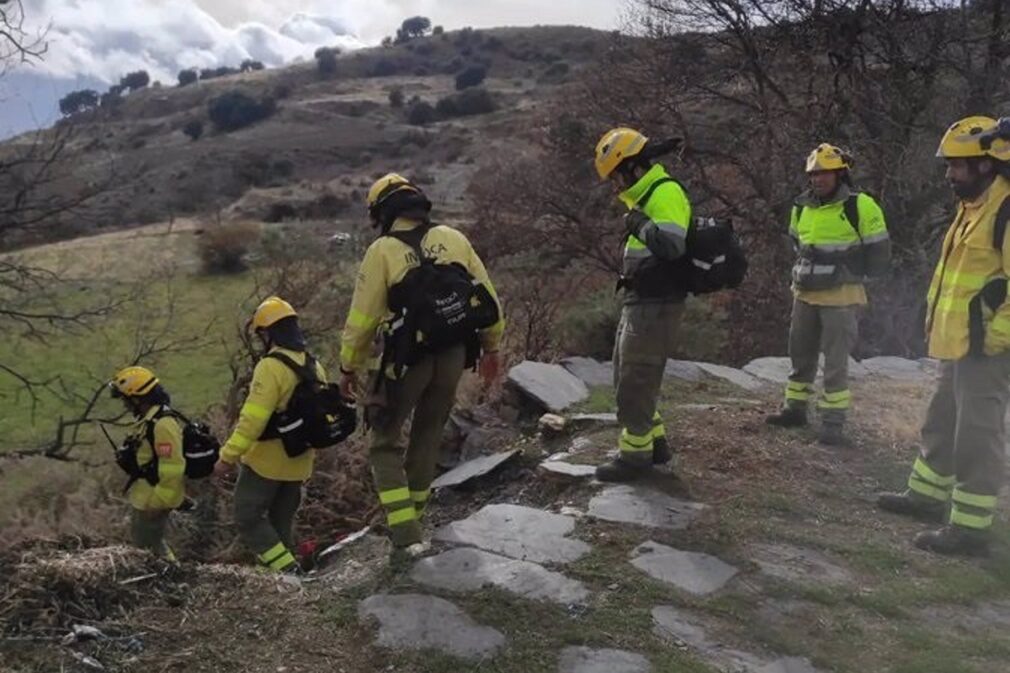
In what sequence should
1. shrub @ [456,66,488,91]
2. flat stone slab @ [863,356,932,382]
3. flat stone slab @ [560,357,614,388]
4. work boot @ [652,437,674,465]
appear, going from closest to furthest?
work boot @ [652,437,674,465] → flat stone slab @ [560,357,614,388] → flat stone slab @ [863,356,932,382] → shrub @ [456,66,488,91]

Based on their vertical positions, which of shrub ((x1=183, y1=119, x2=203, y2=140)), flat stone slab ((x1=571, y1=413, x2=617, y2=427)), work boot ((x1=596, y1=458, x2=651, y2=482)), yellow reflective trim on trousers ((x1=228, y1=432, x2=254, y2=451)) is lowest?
flat stone slab ((x1=571, y1=413, x2=617, y2=427))

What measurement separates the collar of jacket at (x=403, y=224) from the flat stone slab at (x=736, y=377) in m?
5.31

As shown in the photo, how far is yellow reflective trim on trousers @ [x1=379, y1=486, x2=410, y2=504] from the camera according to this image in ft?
15.8

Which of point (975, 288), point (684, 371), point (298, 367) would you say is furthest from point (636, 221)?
point (684, 371)

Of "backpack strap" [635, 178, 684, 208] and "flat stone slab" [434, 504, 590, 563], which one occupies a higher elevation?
"backpack strap" [635, 178, 684, 208]

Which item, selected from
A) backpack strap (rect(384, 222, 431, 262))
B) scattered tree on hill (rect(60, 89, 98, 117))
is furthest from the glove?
scattered tree on hill (rect(60, 89, 98, 117))

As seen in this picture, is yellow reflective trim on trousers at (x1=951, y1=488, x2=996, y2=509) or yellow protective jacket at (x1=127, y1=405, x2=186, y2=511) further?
yellow protective jacket at (x1=127, y1=405, x2=186, y2=511)

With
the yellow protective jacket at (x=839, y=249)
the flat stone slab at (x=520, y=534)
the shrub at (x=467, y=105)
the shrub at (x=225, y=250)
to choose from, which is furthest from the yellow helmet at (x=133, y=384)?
the shrub at (x=467, y=105)

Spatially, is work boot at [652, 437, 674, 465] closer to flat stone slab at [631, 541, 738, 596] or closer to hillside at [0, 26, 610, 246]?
flat stone slab at [631, 541, 738, 596]

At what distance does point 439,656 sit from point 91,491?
25.9 ft

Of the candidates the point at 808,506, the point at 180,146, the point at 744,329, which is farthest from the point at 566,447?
the point at 180,146

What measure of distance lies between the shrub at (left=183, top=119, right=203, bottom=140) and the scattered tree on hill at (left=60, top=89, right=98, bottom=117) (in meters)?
57.9

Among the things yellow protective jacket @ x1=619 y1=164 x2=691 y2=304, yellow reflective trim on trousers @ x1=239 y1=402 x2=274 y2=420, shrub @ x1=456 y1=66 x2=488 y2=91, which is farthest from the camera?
shrub @ x1=456 y1=66 x2=488 y2=91

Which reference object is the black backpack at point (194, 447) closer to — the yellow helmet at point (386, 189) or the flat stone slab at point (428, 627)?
the yellow helmet at point (386, 189)
